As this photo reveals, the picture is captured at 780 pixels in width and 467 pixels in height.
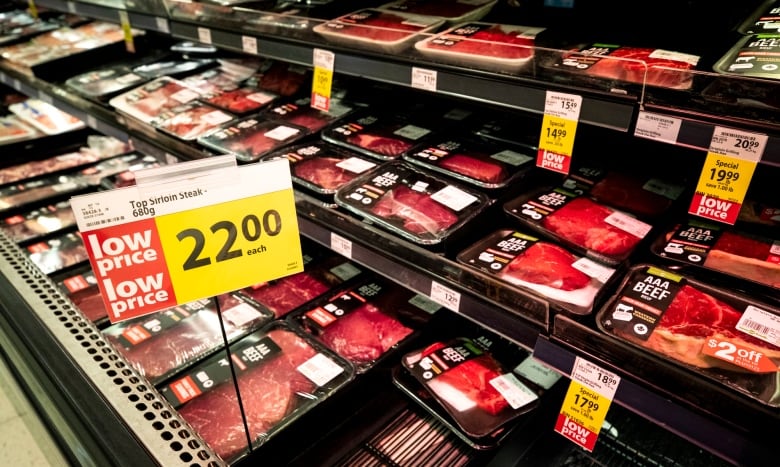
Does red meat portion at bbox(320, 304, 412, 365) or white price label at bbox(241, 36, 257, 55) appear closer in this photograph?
red meat portion at bbox(320, 304, 412, 365)

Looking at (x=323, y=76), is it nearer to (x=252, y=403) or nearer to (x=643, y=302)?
(x=252, y=403)

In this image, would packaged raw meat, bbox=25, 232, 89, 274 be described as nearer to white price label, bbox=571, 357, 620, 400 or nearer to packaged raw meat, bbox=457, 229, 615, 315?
packaged raw meat, bbox=457, 229, 615, 315

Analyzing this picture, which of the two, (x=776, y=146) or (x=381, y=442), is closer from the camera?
(x=776, y=146)

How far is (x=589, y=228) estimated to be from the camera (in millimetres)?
1448

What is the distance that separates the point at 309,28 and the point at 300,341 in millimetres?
981

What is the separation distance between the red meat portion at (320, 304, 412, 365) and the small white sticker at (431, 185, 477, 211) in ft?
1.45

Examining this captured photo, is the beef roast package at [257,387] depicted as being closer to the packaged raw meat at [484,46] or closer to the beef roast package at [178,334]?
the beef roast package at [178,334]

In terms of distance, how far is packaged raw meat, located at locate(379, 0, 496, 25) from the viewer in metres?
1.72

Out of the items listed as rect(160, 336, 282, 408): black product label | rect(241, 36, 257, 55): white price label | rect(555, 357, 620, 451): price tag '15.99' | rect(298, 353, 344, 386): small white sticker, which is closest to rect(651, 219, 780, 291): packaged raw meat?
rect(555, 357, 620, 451): price tag '15.99'

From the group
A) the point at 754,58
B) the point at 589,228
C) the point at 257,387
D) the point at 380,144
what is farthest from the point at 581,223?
the point at 257,387

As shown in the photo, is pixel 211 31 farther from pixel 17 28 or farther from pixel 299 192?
pixel 17 28

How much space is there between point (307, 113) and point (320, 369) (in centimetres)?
115

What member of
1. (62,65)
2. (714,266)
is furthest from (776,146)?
(62,65)

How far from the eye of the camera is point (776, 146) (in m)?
0.90
